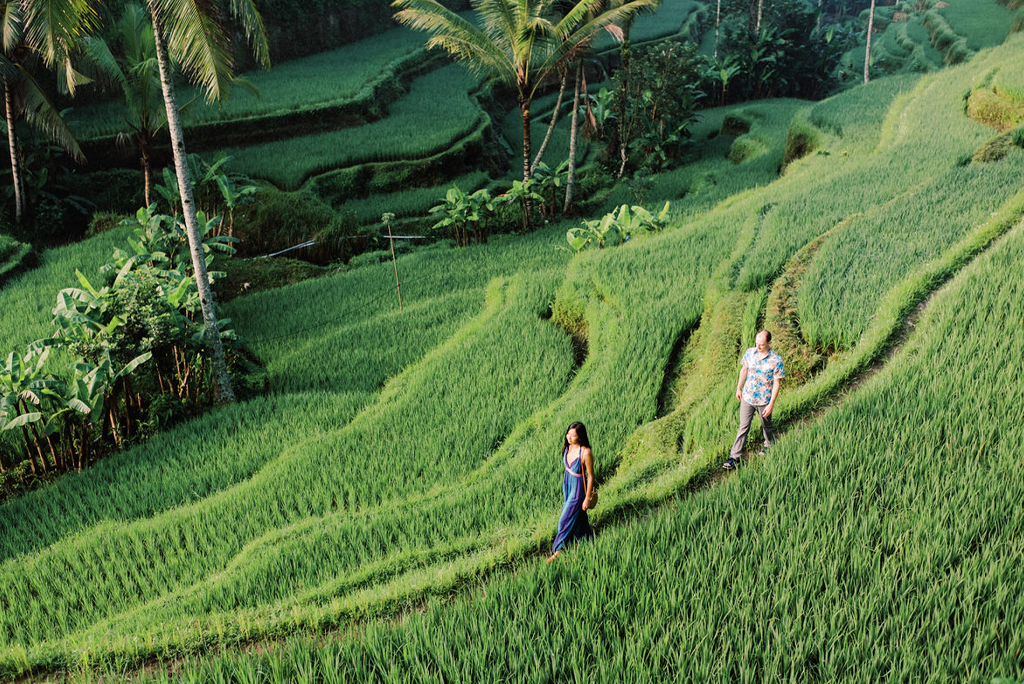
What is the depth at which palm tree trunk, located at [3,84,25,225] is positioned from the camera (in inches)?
394

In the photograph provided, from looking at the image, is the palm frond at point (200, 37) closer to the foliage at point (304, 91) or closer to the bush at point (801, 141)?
the foliage at point (304, 91)

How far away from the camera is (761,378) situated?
3.85 metres

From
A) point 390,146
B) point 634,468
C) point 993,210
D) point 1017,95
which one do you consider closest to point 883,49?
point 1017,95

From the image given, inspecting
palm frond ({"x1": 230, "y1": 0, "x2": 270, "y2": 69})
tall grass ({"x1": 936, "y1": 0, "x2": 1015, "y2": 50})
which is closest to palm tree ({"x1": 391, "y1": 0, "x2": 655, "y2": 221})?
palm frond ({"x1": 230, "y1": 0, "x2": 270, "y2": 69})

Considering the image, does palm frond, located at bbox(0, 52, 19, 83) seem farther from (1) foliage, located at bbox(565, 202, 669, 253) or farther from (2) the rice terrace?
(1) foliage, located at bbox(565, 202, 669, 253)

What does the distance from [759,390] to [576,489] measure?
1.38 metres

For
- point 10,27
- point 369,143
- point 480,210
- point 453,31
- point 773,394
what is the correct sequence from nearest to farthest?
point 773,394, point 10,27, point 453,31, point 480,210, point 369,143

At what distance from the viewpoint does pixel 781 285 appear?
605 cm

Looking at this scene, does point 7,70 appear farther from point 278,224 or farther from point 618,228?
point 618,228

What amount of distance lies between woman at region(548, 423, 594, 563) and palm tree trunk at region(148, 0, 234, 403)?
485 cm

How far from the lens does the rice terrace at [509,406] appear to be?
275 centimetres

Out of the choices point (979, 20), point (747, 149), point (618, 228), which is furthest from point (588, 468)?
point (979, 20)

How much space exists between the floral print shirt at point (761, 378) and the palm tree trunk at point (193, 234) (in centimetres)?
541

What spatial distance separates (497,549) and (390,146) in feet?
42.5
